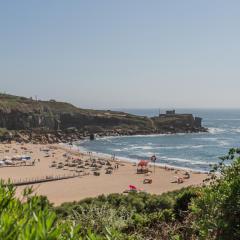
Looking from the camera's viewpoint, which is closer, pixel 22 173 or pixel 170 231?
pixel 170 231

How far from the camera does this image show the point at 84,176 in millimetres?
46500

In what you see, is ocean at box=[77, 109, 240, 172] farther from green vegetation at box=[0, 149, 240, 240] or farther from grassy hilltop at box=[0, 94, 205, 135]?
green vegetation at box=[0, 149, 240, 240]

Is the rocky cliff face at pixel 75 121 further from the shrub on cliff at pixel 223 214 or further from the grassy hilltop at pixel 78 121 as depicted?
the shrub on cliff at pixel 223 214

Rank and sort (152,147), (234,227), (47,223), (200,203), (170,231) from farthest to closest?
(152,147) < (170,231) < (200,203) < (234,227) < (47,223)

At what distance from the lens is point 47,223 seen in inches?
139

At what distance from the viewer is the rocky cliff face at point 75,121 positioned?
315ft

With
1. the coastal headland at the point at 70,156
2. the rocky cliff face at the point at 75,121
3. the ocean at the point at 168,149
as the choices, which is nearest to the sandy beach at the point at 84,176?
the coastal headland at the point at 70,156

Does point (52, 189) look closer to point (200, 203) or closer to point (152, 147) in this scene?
point (200, 203)

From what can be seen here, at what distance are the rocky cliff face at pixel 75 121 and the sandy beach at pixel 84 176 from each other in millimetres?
Result: 32947

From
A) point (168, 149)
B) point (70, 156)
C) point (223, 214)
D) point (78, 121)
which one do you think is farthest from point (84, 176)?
point (78, 121)

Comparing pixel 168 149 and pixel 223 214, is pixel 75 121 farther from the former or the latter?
pixel 223 214

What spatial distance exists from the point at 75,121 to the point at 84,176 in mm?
62819

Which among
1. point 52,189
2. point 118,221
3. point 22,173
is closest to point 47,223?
point 118,221

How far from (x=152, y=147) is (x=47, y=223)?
75773 mm
